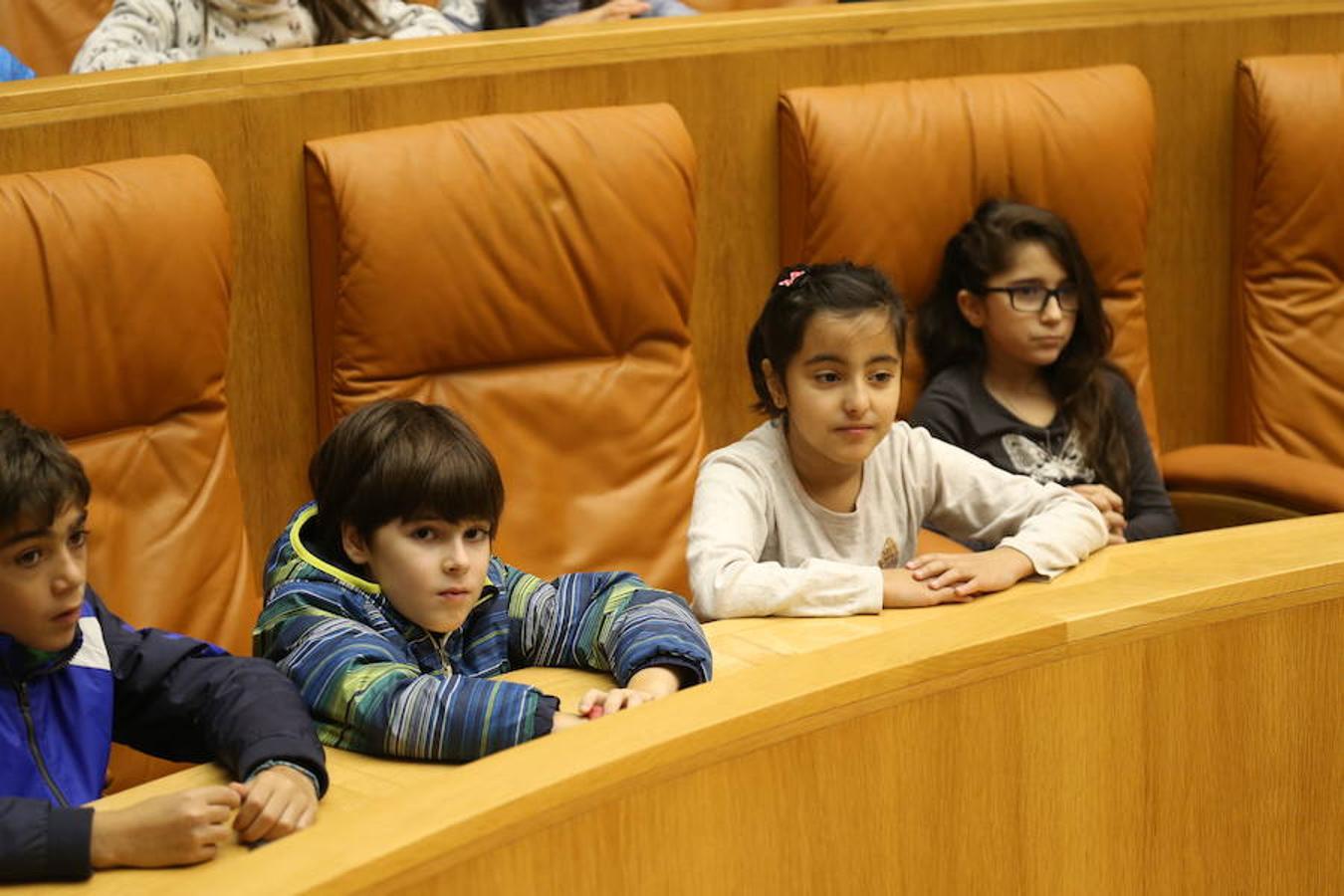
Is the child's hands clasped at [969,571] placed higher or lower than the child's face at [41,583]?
lower

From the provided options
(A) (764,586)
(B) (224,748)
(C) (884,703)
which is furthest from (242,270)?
(C) (884,703)

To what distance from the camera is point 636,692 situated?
1.32 meters

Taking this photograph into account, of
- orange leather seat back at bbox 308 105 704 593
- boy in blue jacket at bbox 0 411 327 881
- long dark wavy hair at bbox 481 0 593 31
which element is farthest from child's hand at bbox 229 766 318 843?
long dark wavy hair at bbox 481 0 593 31

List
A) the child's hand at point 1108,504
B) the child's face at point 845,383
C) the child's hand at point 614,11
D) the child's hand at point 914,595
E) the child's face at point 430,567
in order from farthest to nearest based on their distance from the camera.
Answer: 1. the child's hand at point 614,11
2. the child's hand at point 1108,504
3. the child's face at point 845,383
4. the child's hand at point 914,595
5. the child's face at point 430,567

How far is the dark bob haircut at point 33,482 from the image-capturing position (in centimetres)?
124

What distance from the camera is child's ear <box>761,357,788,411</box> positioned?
186 cm

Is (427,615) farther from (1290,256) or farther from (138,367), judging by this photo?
(1290,256)

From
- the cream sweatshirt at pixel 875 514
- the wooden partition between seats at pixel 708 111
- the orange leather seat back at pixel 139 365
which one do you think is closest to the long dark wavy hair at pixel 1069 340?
A: the wooden partition between seats at pixel 708 111

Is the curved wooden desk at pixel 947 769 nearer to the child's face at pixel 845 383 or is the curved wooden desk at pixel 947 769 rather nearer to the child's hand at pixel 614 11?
the child's face at pixel 845 383

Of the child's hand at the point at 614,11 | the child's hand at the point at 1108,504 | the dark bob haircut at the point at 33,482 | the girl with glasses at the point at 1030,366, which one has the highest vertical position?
the child's hand at the point at 614,11

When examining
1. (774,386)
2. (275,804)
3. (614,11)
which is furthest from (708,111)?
(275,804)

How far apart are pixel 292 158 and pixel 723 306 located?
612 mm

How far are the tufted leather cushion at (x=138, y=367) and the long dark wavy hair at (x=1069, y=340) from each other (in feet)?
2.97

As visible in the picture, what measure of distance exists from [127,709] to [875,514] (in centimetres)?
80
